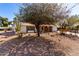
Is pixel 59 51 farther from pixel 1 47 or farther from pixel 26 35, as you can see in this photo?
pixel 1 47

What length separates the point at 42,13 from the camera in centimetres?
340

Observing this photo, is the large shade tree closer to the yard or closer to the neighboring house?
the neighboring house

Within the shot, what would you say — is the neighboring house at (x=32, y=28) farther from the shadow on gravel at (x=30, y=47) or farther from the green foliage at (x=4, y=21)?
the green foliage at (x=4, y=21)

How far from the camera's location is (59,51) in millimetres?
3344

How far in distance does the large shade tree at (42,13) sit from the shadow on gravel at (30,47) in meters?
0.23

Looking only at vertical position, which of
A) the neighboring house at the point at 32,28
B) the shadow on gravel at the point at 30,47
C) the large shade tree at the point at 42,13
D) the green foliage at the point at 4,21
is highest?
the large shade tree at the point at 42,13

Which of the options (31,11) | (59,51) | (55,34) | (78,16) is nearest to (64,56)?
(59,51)

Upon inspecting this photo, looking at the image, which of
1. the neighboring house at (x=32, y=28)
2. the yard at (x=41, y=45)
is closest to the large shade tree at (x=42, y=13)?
the neighboring house at (x=32, y=28)

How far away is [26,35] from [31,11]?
0.45 m

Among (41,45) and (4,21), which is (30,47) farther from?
(4,21)

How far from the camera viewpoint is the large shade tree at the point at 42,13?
3357 millimetres

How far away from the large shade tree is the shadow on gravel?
227 millimetres

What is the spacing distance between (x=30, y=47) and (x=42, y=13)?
25.9 inches

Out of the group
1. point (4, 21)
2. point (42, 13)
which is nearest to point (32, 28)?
point (42, 13)
